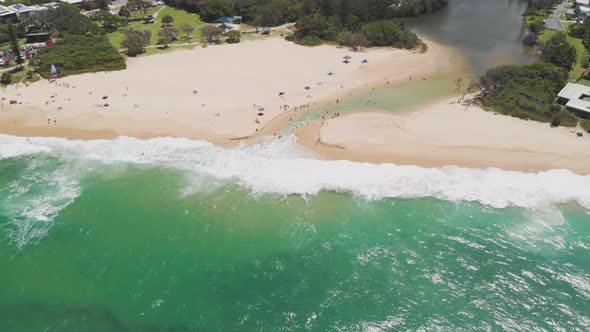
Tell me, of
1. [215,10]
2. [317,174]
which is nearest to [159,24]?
[215,10]

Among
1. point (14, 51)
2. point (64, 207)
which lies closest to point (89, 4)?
point (14, 51)

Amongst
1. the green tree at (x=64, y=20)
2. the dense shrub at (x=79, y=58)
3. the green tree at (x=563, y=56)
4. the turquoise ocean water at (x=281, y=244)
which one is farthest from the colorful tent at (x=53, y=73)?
the green tree at (x=563, y=56)

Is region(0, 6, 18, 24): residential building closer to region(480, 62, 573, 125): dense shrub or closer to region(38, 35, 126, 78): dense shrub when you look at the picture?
region(38, 35, 126, 78): dense shrub

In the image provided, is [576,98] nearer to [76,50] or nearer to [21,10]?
[76,50]

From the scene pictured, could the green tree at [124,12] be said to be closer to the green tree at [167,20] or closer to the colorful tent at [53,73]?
the green tree at [167,20]

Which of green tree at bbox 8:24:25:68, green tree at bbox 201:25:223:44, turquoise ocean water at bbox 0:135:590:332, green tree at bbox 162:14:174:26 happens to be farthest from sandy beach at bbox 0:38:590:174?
green tree at bbox 162:14:174:26

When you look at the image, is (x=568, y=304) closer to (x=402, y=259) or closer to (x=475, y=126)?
(x=402, y=259)
